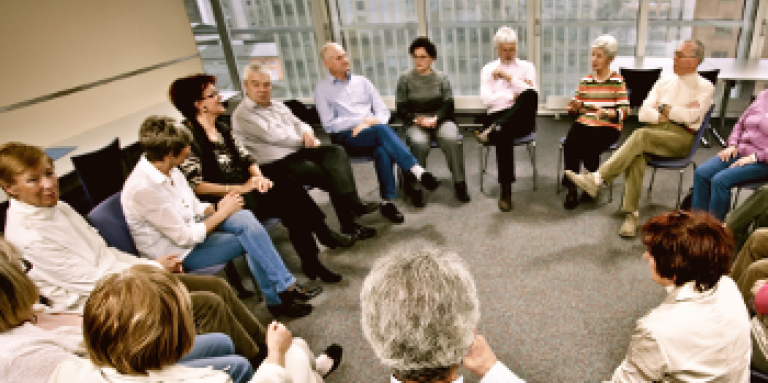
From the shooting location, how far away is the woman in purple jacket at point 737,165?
2494mm

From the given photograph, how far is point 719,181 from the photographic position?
8.38 feet

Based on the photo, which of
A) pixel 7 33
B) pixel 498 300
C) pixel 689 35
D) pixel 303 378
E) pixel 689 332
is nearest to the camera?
pixel 689 332

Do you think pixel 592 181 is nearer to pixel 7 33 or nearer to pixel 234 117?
pixel 234 117

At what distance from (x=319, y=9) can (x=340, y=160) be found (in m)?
2.91

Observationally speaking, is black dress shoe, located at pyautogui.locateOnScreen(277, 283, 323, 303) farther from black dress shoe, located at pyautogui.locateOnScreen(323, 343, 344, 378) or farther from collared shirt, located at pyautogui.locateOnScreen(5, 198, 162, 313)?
collared shirt, located at pyautogui.locateOnScreen(5, 198, 162, 313)

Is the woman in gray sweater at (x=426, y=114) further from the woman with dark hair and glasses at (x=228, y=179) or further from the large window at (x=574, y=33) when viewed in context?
the large window at (x=574, y=33)

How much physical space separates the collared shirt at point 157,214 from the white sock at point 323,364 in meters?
0.85

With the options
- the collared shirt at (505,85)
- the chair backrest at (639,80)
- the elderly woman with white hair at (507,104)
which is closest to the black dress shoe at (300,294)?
the elderly woman with white hair at (507,104)

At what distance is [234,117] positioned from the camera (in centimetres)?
298

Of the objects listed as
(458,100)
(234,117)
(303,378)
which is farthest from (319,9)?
(303,378)

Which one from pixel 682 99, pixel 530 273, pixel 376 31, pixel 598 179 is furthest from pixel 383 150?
pixel 376 31

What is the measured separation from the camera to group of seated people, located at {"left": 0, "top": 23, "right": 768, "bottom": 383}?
1.06 metres

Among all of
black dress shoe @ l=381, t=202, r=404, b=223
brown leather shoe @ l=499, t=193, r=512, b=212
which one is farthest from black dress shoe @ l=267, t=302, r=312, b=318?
brown leather shoe @ l=499, t=193, r=512, b=212

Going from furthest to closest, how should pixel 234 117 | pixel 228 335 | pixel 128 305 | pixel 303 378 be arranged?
1. pixel 234 117
2. pixel 228 335
3. pixel 303 378
4. pixel 128 305
